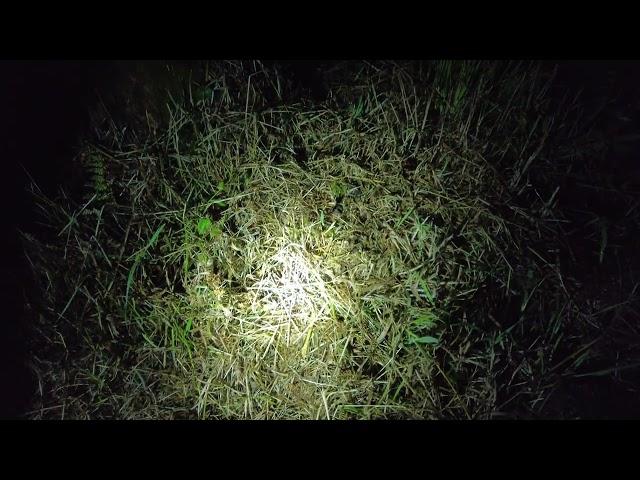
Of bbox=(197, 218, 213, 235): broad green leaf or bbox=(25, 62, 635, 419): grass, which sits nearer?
bbox=(25, 62, 635, 419): grass

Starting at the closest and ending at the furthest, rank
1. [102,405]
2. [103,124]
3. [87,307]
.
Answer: [102,405], [87,307], [103,124]

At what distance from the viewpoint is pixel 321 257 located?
2.02 meters

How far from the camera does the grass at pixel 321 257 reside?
1938 mm

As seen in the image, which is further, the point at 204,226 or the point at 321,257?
the point at 204,226

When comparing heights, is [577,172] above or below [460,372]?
above

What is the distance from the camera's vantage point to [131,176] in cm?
225

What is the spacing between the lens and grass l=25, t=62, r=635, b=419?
1.94 m

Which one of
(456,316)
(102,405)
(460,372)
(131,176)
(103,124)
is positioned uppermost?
(103,124)

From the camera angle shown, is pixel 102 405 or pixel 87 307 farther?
pixel 87 307

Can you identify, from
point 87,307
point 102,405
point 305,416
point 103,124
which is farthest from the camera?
point 103,124

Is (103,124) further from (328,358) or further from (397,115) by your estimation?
(328,358)

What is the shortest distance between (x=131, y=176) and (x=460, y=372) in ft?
5.37

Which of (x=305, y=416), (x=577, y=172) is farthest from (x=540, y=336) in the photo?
(x=305, y=416)

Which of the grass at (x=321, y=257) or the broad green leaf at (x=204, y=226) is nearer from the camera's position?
the grass at (x=321, y=257)
